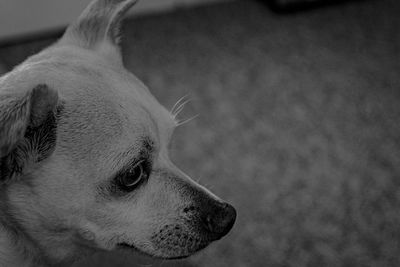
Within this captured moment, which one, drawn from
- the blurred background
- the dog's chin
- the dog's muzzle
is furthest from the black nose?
the blurred background

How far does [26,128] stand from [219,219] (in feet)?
1.80

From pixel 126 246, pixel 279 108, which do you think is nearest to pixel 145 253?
pixel 126 246

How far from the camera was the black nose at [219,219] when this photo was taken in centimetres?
126

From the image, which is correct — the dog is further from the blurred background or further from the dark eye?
the blurred background

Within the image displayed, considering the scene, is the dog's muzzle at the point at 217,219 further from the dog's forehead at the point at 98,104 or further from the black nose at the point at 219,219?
the dog's forehead at the point at 98,104

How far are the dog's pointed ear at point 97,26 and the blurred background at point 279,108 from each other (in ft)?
2.71

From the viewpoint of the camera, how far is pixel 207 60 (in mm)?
2973

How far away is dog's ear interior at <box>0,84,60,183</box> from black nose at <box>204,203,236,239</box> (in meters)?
0.45

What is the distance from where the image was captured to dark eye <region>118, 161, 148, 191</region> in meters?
1.15

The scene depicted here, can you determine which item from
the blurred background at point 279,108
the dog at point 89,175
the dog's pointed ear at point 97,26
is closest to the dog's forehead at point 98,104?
the dog at point 89,175

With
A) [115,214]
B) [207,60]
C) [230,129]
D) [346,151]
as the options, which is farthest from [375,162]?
[115,214]

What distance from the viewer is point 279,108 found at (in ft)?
8.50

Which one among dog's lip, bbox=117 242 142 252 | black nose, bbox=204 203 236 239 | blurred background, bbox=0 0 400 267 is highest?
dog's lip, bbox=117 242 142 252

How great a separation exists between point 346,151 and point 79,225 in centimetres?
153
